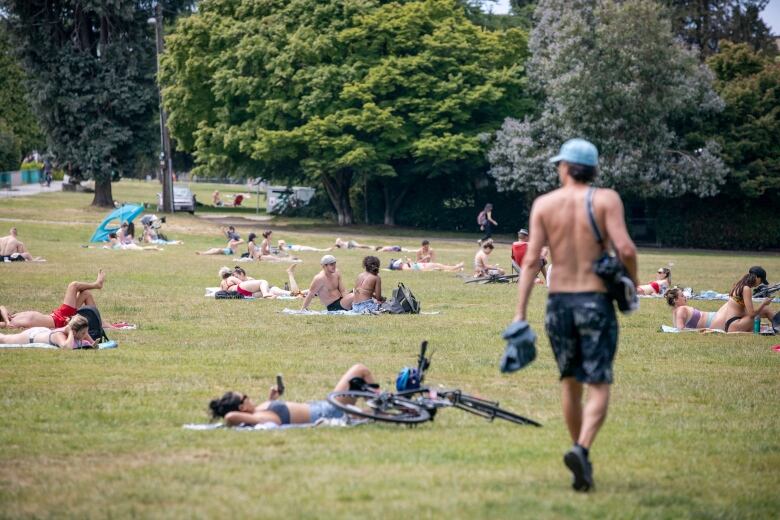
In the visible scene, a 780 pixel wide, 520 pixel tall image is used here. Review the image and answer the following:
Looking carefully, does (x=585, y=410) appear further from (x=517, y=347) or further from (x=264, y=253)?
(x=264, y=253)

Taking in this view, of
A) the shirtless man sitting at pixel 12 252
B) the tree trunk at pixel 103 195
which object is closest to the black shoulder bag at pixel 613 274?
the shirtless man sitting at pixel 12 252

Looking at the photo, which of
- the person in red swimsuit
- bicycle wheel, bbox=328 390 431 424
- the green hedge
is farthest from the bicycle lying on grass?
the green hedge

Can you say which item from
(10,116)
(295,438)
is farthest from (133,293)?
(10,116)

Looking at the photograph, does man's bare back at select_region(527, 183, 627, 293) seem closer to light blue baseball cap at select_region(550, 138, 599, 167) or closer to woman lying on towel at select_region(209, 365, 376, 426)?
light blue baseball cap at select_region(550, 138, 599, 167)

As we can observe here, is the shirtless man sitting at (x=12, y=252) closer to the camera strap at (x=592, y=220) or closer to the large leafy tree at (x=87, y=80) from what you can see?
the large leafy tree at (x=87, y=80)

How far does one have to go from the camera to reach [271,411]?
32.8 ft

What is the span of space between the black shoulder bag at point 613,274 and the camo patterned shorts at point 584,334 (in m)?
0.08

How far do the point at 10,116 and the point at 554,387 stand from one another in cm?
7660

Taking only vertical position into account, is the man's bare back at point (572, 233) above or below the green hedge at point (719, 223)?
above

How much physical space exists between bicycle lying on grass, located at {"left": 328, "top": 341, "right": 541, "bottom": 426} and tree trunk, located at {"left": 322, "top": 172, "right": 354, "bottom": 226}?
4930cm

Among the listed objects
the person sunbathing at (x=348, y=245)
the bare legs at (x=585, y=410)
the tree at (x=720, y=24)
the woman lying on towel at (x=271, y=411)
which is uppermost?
the tree at (x=720, y=24)

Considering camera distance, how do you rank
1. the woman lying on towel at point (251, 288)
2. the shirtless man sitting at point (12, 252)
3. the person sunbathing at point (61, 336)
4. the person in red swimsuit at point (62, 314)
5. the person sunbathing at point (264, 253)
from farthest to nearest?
the person sunbathing at point (264, 253) < the shirtless man sitting at point (12, 252) < the woman lying on towel at point (251, 288) < the person in red swimsuit at point (62, 314) < the person sunbathing at point (61, 336)

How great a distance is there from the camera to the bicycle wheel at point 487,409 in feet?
32.2

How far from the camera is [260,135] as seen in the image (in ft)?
179
